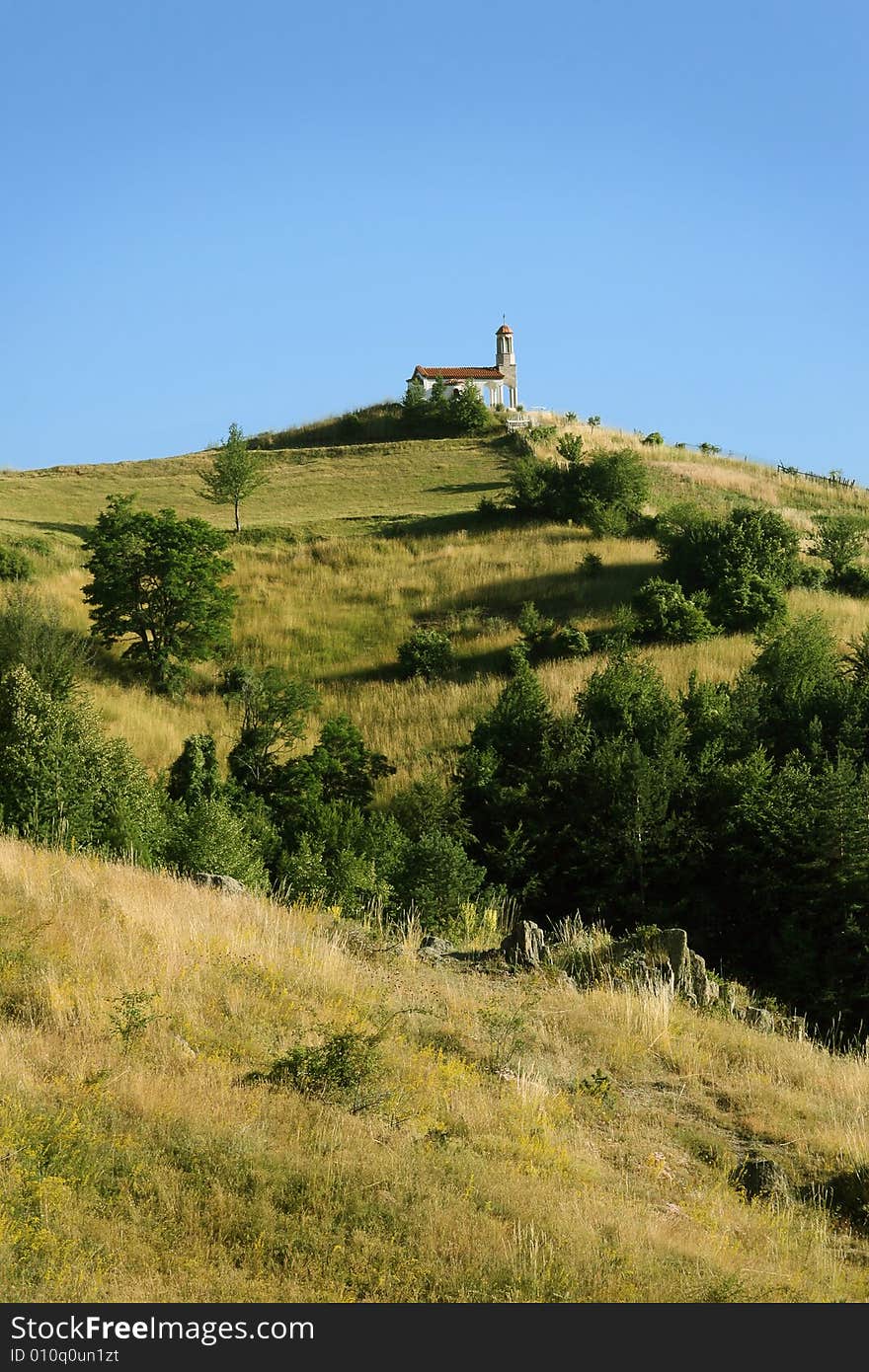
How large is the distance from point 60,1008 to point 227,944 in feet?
7.78

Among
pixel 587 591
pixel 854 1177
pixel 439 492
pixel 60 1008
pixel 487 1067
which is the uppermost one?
pixel 439 492

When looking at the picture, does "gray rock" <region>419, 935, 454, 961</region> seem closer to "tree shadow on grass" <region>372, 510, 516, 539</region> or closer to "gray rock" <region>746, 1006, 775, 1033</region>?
"gray rock" <region>746, 1006, 775, 1033</region>

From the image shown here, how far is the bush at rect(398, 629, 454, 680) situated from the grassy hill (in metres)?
25.9

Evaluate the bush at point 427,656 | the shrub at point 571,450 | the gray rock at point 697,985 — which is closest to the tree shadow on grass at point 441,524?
the shrub at point 571,450

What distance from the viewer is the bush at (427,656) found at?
41.6m

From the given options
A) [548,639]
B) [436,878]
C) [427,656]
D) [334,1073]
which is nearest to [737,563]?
[548,639]

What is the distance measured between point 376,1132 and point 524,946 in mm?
6044

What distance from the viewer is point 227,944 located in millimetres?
11727

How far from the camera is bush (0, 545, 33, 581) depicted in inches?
1864

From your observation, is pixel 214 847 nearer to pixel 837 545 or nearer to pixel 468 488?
pixel 837 545

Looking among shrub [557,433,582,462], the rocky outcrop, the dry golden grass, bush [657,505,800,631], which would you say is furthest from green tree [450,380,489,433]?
the dry golden grass

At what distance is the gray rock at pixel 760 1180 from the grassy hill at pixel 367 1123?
4.6 inches

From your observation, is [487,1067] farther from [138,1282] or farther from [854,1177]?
[138,1282]
